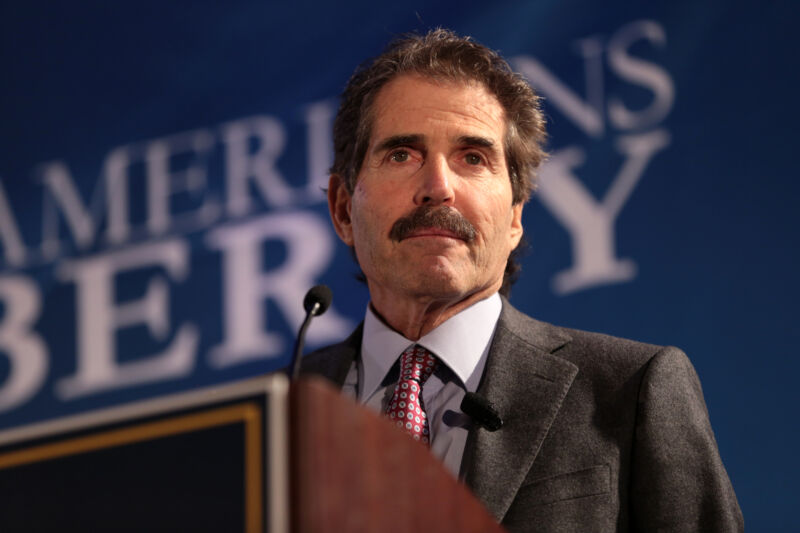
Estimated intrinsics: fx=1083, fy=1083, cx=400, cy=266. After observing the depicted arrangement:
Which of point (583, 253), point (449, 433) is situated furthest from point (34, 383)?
point (449, 433)

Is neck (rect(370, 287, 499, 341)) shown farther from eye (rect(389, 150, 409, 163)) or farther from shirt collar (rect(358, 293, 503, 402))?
eye (rect(389, 150, 409, 163))

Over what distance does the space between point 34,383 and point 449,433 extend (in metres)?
2.17

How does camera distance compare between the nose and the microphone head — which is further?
the nose

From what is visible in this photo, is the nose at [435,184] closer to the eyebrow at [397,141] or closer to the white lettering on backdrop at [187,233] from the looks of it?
the eyebrow at [397,141]

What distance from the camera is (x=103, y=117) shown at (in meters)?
3.79

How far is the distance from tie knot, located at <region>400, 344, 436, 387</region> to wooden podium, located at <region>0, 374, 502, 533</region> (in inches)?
36.6

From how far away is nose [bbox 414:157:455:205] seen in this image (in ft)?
6.52

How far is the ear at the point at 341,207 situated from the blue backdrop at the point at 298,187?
68 centimetres

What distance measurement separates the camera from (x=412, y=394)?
188 centimetres

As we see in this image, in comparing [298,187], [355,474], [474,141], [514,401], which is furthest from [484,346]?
[298,187]

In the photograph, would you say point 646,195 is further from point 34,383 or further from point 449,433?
point 34,383

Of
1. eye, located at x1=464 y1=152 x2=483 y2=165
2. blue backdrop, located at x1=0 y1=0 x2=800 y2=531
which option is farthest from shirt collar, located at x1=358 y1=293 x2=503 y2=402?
blue backdrop, located at x1=0 y1=0 x2=800 y2=531

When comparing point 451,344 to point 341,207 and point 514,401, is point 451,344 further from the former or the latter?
point 341,207

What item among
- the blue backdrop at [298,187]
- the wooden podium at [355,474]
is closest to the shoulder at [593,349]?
the blue backdrop at [298,187]
